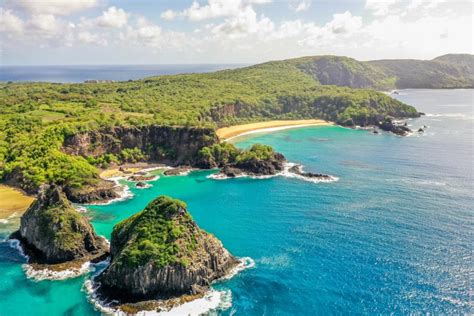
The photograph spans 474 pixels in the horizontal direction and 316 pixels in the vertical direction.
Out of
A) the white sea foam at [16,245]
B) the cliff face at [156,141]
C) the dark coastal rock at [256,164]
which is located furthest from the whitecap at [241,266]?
the cliff face at [156,141]


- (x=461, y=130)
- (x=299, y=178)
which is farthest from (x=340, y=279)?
(x=461, y=130)

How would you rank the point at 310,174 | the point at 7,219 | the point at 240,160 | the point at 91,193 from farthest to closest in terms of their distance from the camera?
the point at 240,160 → the point at 310,174 → the point at 91,193 → the point at 7,219

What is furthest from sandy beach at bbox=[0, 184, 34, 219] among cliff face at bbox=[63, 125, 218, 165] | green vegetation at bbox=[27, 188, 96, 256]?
cliff face at bbox=[63, 125, 218, 165]

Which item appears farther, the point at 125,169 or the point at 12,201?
the point at 125,169

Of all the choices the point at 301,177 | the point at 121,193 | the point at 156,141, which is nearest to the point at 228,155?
the point at 156,141

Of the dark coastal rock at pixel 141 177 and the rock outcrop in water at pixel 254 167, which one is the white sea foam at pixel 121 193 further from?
the rock outcrop in water at pixel 254 167

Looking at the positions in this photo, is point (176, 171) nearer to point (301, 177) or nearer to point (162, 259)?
point (301, 177)
